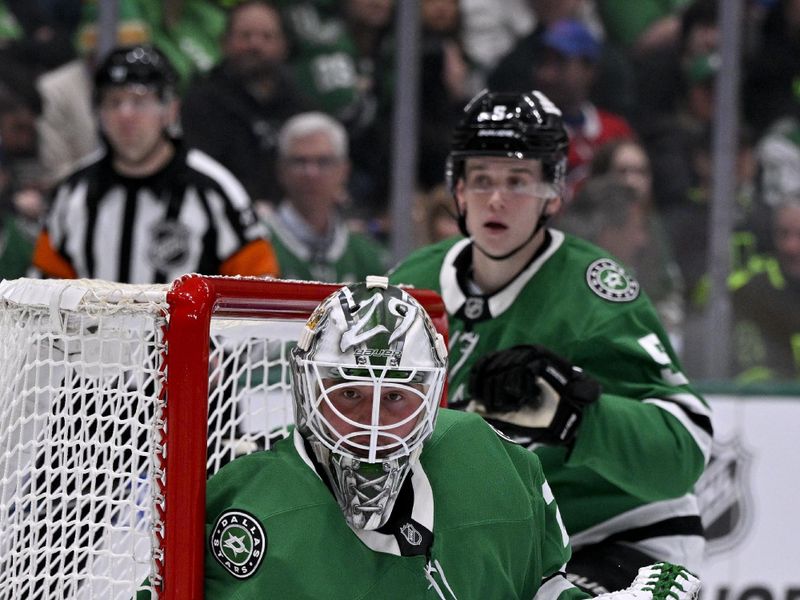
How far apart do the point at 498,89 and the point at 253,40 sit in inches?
33.3

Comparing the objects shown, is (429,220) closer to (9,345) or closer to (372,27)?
(372,27)

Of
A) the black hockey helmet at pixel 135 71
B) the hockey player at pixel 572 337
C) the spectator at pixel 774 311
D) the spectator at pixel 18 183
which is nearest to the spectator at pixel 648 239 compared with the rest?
the spectator at pixel 774 311

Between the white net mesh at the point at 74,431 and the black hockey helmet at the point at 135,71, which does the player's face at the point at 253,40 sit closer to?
the black hockey helmet at the point at 135,71

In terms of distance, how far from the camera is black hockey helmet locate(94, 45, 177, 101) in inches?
169

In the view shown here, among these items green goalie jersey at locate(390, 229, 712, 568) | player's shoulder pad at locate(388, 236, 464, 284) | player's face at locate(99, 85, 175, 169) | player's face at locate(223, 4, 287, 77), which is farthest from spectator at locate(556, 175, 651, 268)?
green goalie jersey at locate(390, 229, 712, 568)

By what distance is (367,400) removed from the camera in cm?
216

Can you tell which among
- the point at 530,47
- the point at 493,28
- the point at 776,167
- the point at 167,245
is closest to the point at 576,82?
the point at 530,47

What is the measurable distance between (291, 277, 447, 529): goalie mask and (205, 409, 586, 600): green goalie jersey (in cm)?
4

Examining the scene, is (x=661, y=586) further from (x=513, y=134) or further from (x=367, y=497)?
(x=513, y=134)

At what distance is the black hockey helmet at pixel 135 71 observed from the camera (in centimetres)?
429

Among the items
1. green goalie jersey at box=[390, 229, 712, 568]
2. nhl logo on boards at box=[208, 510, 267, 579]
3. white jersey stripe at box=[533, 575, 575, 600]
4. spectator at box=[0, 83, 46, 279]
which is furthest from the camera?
spectator at box=[0, 83, 46, 279]

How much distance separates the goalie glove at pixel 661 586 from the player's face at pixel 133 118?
2422mm

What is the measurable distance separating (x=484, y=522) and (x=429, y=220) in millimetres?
2955

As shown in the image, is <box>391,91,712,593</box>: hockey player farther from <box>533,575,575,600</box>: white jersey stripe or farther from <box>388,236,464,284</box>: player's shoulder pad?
<box>533,575,575,600</box>: white jersey stripe
